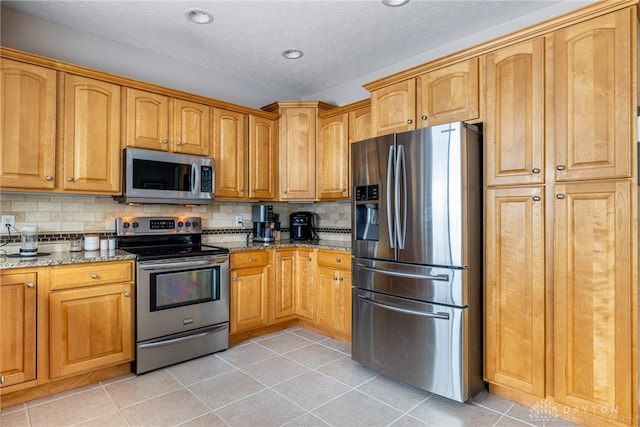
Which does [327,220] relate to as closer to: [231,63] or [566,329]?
Result: [231,63]

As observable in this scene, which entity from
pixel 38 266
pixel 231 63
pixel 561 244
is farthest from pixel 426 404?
pixel 231 63

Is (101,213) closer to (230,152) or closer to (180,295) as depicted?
(180,295)

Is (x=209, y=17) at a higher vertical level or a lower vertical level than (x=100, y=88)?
higher

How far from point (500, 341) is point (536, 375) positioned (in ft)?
0.83

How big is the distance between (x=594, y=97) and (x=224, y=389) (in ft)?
9.30

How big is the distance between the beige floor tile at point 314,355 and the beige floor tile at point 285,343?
3.1 inches

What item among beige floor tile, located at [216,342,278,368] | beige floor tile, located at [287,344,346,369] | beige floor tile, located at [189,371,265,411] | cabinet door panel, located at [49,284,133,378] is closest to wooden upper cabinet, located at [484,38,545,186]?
beige floor tile, located at [287,344,346,369]

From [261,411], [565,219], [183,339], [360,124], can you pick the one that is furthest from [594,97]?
[183,339]

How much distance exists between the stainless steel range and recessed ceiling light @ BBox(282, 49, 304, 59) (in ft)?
5.96

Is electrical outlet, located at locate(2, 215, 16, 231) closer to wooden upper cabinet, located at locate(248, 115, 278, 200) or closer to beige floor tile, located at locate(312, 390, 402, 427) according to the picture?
wooden upper cabinet, located at locate(248, 115, 278, 200)

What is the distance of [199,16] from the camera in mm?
2658

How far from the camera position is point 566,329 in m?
2.04

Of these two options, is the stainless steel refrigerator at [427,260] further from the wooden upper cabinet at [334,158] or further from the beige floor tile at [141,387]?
the beige floor tile at [141,387]

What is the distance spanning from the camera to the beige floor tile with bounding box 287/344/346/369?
114 inches
